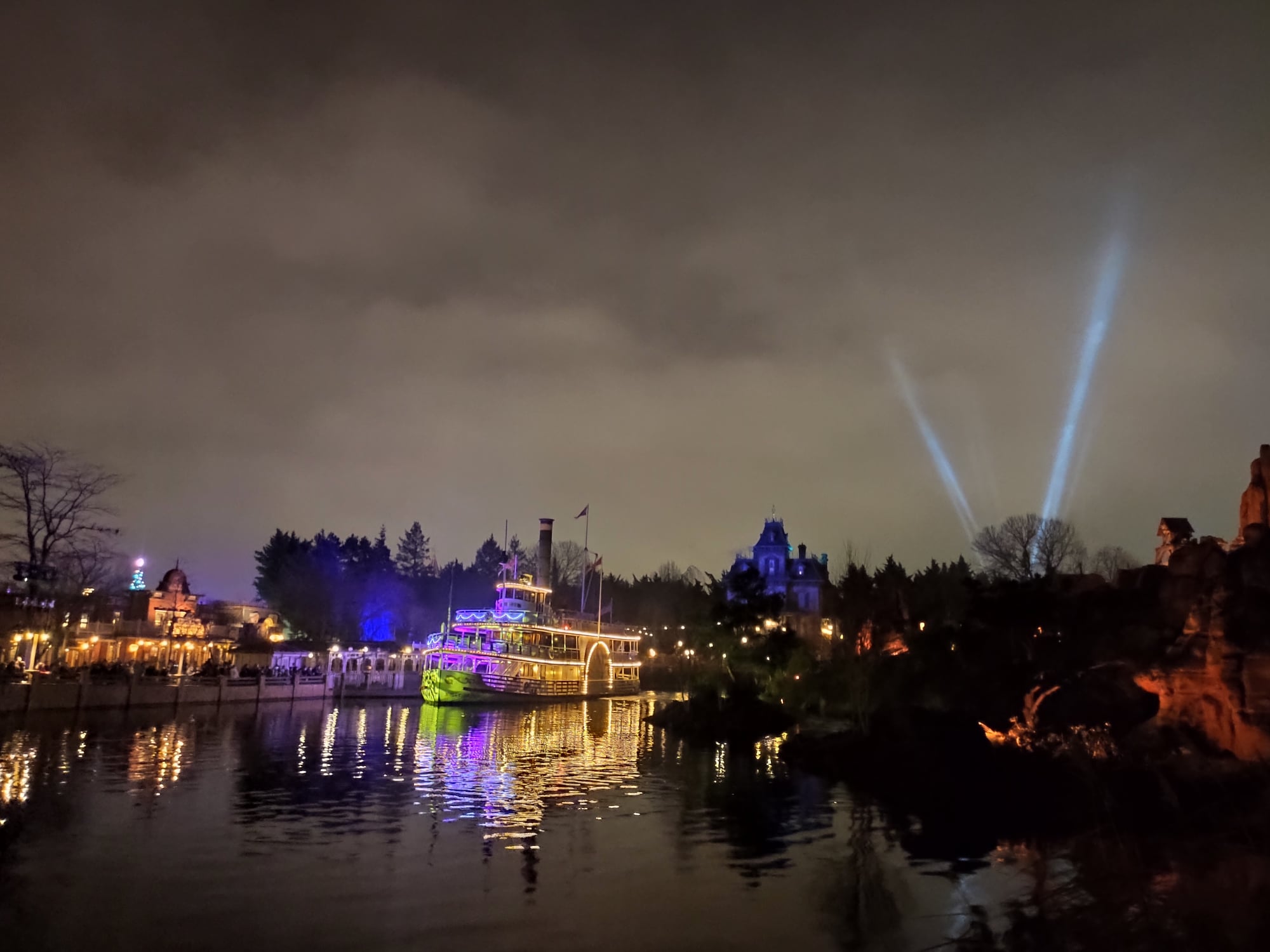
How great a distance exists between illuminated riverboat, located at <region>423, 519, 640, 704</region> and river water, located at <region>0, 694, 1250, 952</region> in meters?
31.0

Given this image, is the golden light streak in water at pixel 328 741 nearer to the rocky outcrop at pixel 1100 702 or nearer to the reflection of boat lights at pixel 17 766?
the reflection of boat lights at pixel 17 766

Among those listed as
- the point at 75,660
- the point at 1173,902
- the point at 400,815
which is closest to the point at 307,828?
the point at 400,815

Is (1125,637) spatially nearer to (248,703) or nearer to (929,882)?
(929,882)

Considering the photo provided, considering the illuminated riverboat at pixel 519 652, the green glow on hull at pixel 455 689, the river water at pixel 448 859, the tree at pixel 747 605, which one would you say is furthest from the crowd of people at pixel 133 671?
the tree at pixel 747 605

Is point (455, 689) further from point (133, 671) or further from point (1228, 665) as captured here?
point (1228, 665)

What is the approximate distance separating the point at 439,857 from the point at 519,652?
49443 mm

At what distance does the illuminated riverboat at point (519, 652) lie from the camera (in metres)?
62.7

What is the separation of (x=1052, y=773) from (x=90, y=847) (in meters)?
25.1

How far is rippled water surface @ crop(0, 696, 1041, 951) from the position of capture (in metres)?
13.1

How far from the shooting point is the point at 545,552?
254ft

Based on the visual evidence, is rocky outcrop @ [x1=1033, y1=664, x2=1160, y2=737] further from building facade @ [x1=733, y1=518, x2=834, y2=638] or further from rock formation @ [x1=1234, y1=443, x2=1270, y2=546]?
building facade @ [x1=733, y1=518, x2=834, y2=638]

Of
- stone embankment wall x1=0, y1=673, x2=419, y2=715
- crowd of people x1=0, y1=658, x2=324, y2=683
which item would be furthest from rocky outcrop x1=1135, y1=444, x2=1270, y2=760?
crowd of people x1=0, y1=658, x2=324, y2=683

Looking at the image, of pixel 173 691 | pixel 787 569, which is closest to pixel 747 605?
pixel 173 691

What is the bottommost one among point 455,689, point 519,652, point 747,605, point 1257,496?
point 455,689
